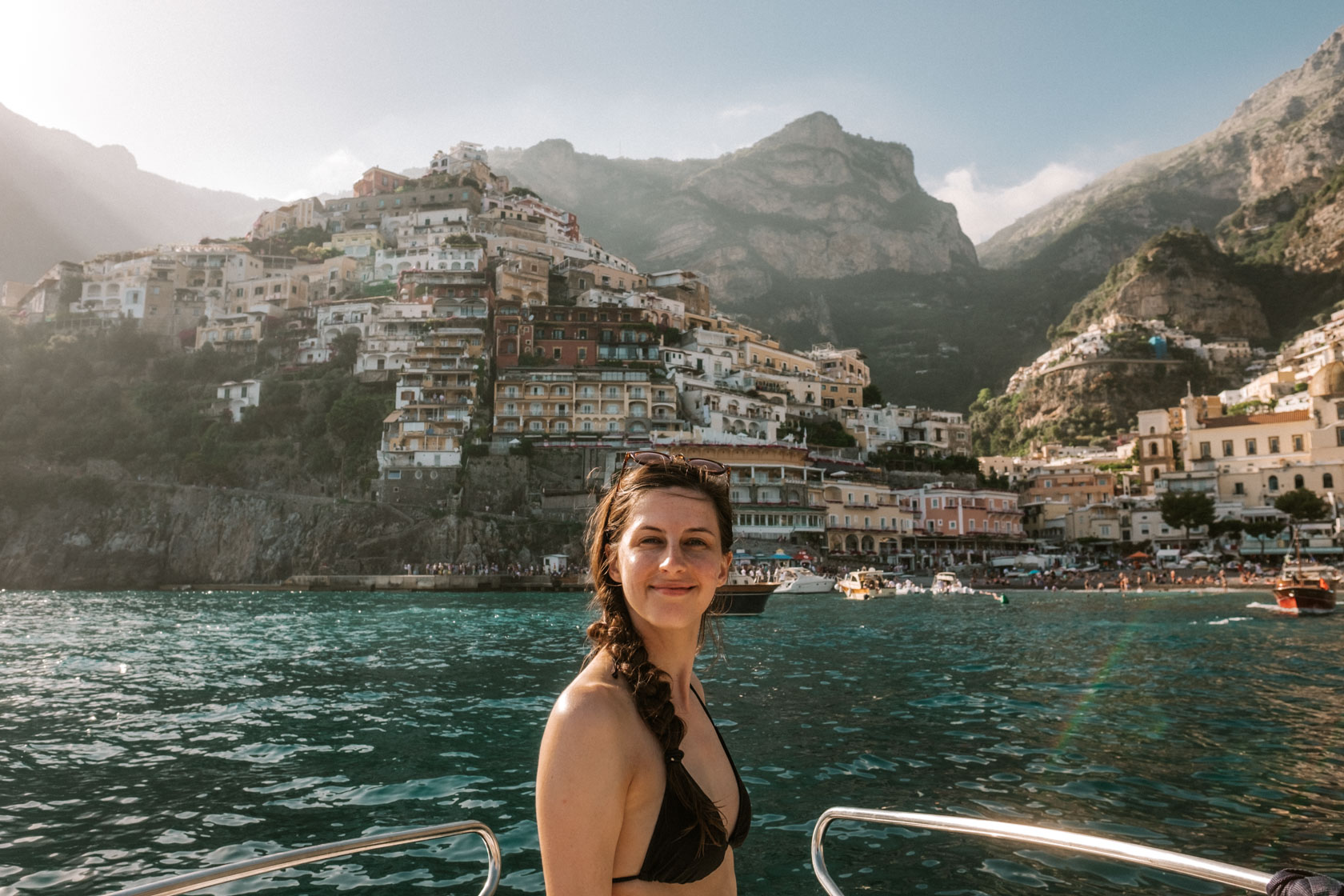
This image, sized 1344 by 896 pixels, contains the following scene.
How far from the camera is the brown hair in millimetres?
1621

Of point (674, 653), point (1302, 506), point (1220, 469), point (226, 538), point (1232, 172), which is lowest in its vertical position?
point (226, 538)

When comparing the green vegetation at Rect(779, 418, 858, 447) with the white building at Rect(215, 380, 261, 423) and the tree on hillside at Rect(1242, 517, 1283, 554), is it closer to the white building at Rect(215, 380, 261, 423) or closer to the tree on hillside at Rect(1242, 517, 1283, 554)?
the tree on hillside at Rect(1242, 517, 1283, 554)

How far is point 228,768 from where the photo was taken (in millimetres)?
7562

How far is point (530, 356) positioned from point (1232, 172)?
139m

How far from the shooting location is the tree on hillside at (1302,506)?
51.2 m

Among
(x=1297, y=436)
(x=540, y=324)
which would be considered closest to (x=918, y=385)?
(x=1297, y=436)

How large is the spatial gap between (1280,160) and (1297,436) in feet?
254

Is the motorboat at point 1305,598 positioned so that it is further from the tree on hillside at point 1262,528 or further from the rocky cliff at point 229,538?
the rocky cliff at point 229,538

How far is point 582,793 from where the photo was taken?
1440 millimetres

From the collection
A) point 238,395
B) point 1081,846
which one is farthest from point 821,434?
point 1081,846

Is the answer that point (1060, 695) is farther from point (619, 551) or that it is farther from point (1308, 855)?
point (619, 551)

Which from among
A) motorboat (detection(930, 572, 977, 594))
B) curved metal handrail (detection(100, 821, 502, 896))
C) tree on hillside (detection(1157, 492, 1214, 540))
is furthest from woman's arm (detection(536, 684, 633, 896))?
tree on hillside (detection(1157, 492, 1214, 540))

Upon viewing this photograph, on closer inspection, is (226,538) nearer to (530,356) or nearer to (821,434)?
(530,356)

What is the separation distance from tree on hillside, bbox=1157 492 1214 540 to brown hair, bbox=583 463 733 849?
205 ft
